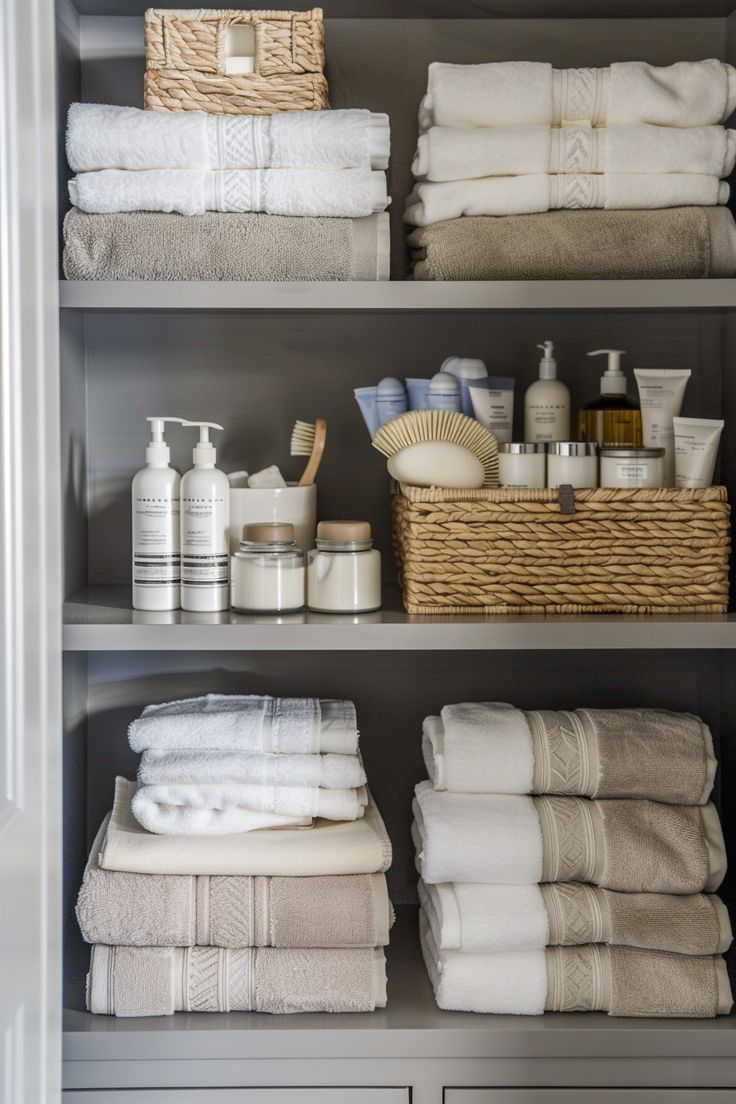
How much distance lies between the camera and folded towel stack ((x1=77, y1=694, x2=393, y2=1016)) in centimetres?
125

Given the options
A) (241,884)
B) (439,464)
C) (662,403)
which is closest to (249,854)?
(241,884)

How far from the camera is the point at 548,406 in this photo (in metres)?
1.41

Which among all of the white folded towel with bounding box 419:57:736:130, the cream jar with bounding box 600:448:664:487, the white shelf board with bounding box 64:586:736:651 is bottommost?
the white shelf board with bounding box 64:586:736:651

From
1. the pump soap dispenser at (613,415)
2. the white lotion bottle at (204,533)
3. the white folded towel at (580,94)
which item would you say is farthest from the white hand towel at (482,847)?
the white folded towel at (580,94)

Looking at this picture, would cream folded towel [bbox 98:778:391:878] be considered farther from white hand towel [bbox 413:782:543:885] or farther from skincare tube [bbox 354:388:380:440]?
skincare tube [bbox 354:388:380:440]

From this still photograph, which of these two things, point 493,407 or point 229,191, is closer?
point 229,191

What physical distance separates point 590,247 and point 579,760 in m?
→ 0.58

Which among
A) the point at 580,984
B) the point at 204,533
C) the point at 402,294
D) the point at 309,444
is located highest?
the point at 402,294

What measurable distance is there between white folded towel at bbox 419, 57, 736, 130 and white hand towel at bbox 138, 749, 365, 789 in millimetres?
750

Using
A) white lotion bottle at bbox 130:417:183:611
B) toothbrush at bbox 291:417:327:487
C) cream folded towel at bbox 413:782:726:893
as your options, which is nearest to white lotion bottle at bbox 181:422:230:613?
white lotion bottle at bbox 130:417:183:611

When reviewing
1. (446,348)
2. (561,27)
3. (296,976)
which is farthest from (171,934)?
(561,27)

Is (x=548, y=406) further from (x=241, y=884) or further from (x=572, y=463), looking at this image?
(x=241, y=884)

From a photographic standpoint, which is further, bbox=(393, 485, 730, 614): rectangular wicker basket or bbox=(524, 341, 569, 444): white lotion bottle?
bbox=(524, 341, 569, 444): white lotion bottle

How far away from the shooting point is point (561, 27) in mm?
1489
